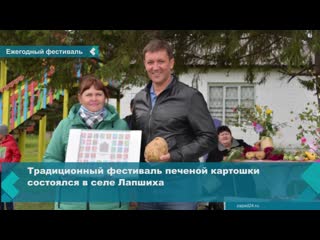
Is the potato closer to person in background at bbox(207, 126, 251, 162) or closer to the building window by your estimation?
person in background at bbox(207, 126, 251, 162)

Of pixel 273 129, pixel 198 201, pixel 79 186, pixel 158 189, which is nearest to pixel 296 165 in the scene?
pixel 273 129

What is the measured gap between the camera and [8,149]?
105 inches

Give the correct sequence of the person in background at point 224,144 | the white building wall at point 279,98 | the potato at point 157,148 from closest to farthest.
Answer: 1. the potato at point 157,148
2. the person in background at point 224,144
3. the white building wall at point 279,98

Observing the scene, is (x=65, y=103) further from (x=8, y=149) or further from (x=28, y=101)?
(x=28, y=101)

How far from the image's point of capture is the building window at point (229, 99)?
247 centimetres

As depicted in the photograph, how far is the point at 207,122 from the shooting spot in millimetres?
1997

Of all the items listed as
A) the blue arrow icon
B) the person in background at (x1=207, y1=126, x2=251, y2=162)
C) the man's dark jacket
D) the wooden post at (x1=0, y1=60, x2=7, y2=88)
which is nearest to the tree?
the wooden post at (x1=0, y1=60, x2=7, y2=88)

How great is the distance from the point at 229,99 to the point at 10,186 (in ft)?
4.13

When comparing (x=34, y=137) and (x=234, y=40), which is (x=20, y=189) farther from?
(x=234, y=40)

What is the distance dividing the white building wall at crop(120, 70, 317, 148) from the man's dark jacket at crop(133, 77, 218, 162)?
60 cm

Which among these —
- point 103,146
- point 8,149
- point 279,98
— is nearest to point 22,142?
point 8,149

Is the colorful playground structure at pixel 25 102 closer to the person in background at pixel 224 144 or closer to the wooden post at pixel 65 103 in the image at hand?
the wooden post at pixel 65 103

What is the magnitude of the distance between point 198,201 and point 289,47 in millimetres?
939

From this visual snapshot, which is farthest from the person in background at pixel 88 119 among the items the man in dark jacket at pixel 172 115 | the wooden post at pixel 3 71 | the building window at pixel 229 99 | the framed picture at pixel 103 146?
the wooden post at pixel 3 71
